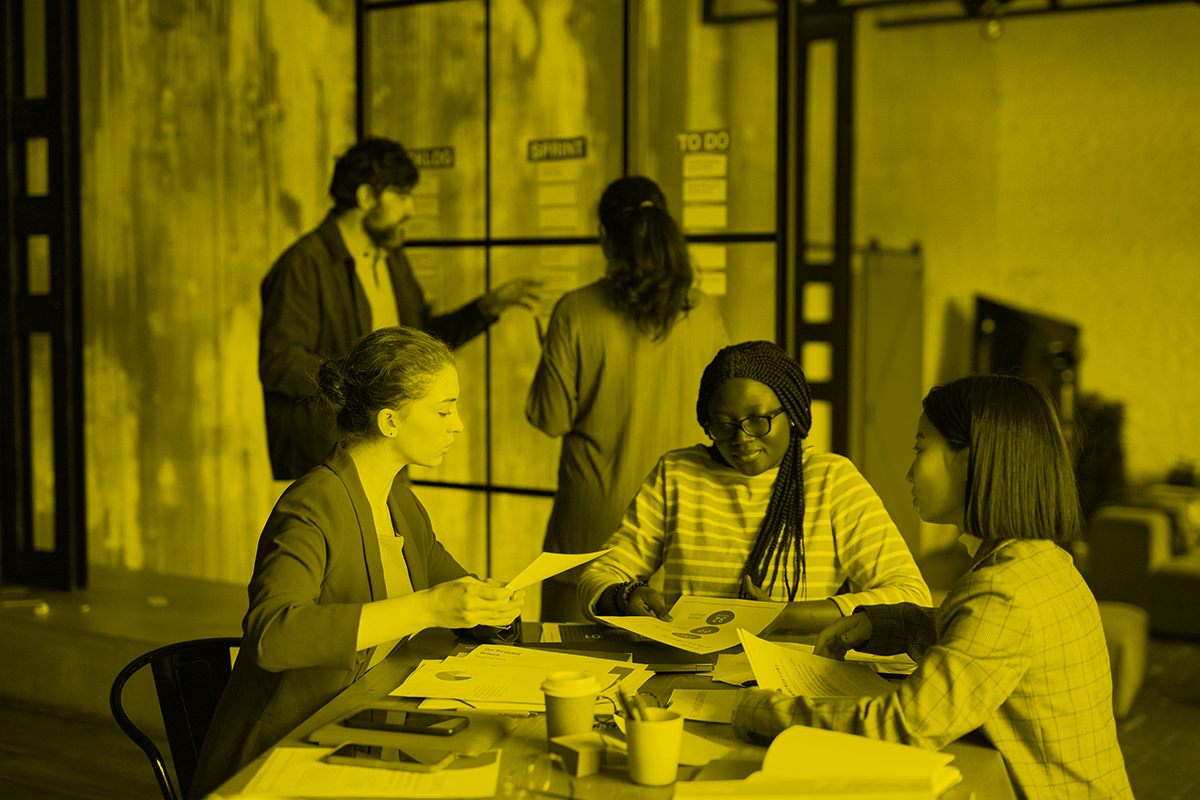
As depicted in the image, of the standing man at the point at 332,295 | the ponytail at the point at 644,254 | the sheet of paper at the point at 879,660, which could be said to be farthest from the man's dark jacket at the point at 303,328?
the sheet of paper at the point at 879,660

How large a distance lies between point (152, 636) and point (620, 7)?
9.45ft

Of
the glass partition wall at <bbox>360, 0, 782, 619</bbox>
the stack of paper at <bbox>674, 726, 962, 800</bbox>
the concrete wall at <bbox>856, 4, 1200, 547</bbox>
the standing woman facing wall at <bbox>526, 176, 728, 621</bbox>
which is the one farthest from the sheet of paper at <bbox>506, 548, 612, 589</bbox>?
the concrete wall at <bbox>856, 4, 1200, 547</bbox>

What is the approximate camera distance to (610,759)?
4.69 ft

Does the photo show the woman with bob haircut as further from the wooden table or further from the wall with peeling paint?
the wall with peeling paint

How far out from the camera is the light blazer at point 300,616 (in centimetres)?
165

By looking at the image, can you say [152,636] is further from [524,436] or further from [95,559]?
[95,559]

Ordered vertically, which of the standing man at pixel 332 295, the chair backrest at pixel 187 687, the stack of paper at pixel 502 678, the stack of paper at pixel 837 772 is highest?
the standing man at pixel 332 295

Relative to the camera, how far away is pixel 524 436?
171 inches

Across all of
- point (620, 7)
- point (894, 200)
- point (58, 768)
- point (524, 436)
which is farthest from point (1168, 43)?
point (58, 768)

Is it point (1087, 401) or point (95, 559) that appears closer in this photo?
point (95, 559)

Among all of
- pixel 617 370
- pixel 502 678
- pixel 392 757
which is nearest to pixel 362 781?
pixel 392 757

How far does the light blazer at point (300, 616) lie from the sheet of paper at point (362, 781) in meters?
0.26

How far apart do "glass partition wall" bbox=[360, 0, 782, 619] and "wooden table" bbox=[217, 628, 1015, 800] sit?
2468 millimetres

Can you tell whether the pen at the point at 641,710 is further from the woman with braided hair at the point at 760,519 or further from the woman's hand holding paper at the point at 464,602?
the woman with braided hair at the point at 760,519
